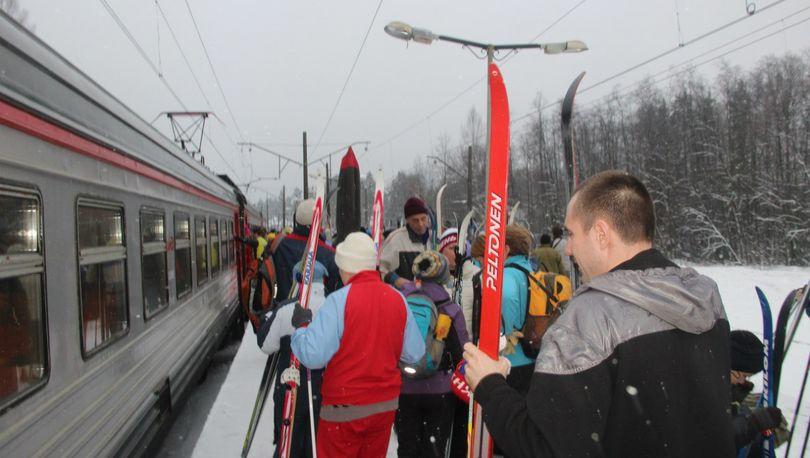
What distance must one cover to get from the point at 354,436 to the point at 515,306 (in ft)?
4.29

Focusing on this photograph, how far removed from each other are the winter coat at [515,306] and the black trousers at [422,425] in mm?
547

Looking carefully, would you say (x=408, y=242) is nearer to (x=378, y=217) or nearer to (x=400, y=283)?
(x=378, y=217)

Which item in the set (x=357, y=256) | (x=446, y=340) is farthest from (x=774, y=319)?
(x=357, y=256)

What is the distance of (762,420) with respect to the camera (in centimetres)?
263

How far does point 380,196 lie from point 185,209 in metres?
2.76

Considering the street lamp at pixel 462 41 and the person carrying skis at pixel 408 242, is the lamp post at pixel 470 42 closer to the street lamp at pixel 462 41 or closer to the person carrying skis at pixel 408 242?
the street lamp at pixel 462 41

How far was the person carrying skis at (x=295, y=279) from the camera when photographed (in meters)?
3.56

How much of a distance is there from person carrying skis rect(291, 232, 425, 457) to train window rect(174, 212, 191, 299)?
350cm

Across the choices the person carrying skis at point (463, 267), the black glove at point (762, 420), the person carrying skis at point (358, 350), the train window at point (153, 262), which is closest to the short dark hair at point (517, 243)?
the person carrying skis at point (463, 267)

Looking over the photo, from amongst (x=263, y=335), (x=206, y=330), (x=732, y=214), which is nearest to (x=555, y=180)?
(x=732, y=214)

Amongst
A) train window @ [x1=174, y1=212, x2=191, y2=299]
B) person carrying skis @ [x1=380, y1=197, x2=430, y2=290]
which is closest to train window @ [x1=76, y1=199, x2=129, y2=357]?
train window @ [x1=174, y1=212, x2=191, y2=299]

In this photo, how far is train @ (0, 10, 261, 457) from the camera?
2363 mm

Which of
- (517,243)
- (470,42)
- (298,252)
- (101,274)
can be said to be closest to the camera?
(101,274)

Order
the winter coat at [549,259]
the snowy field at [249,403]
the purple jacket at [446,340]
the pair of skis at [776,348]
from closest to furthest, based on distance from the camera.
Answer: the pair of skis at [776,348] < the purple jacket at [446,340] < the snowy field at [249,403] < the winter coat at [549,259]
